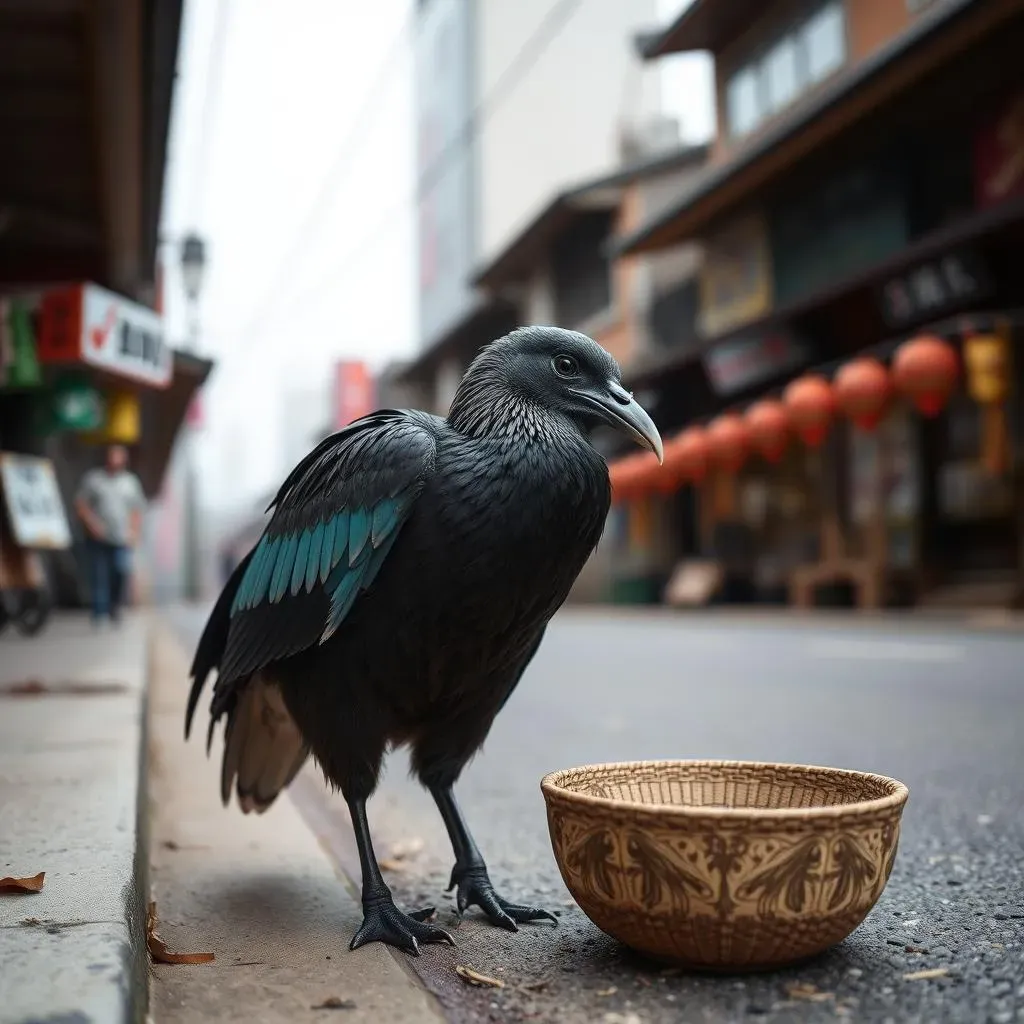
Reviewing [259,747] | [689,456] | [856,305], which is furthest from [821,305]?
[259,747]

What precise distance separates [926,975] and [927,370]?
10.3m

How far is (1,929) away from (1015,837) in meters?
2.34

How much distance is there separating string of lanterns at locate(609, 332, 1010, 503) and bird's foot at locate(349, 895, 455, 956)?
25.3ft

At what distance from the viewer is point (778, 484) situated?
17188mm

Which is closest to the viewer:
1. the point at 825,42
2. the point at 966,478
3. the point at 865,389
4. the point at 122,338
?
the point at 122,338

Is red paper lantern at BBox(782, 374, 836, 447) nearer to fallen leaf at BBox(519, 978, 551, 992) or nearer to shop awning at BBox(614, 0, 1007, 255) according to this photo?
shop awning at BBox(614, 0, 1007, 255)

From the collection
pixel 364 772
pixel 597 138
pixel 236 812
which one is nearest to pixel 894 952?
pixel 364 772

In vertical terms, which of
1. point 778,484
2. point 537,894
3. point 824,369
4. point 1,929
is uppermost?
point 824,369

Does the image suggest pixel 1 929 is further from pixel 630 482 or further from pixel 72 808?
pixel 630 482

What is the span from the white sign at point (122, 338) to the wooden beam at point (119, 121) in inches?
16.5

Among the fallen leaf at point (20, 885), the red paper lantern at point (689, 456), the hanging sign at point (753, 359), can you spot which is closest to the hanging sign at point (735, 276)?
the hanging sign at point (753, 359)

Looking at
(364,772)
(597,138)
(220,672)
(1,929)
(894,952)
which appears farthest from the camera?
(597,138)

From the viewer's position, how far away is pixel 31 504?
8.32 meters

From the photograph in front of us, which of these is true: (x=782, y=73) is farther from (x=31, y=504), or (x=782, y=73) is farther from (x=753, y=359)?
(x=31, y=504)
